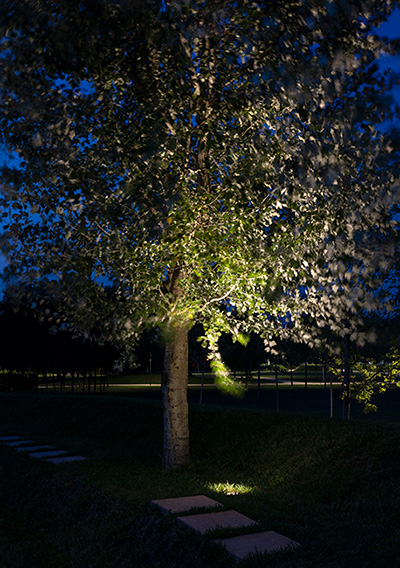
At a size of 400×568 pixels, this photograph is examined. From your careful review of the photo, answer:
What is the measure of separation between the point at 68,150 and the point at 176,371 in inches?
173

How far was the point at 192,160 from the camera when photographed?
32.4ft

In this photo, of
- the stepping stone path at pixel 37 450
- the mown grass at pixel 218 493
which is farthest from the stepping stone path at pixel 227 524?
the stepping stone path at pixel 37 450

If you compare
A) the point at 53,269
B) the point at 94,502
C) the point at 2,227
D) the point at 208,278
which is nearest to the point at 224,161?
the point at 208,278

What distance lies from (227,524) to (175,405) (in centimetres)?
382

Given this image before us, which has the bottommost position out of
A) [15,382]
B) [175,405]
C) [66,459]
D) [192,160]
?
[15,382]

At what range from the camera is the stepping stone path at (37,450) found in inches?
423

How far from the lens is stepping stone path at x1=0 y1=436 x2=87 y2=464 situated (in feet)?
35.2

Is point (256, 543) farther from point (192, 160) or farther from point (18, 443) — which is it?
point (18, 443)

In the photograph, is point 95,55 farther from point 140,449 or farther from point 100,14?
point 140,449

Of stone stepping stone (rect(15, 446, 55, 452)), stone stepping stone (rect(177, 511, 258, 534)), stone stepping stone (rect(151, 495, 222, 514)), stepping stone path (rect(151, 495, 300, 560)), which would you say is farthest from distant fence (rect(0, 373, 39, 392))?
stone stepping stone (rect(177, 511, 258, 534))

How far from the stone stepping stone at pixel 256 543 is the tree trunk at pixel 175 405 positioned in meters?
4.06

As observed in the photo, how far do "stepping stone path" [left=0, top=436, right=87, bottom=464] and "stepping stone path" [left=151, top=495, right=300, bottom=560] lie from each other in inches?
160

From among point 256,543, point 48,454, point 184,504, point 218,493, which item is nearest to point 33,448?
point 48,454

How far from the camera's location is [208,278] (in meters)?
9.33
